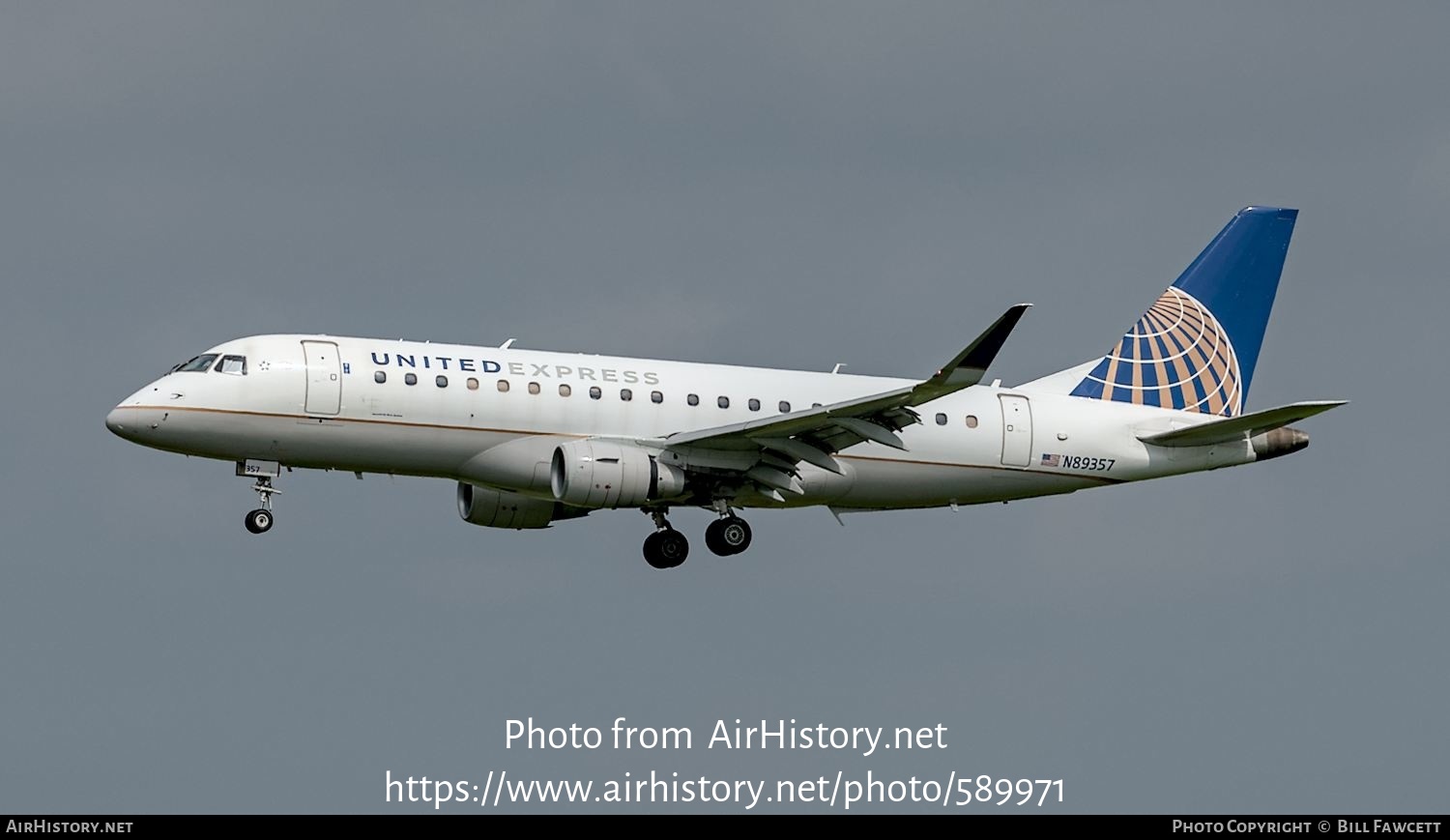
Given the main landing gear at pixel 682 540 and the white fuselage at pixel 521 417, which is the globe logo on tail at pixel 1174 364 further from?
the main landing gear at pixel 682 540

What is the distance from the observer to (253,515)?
47000 mm

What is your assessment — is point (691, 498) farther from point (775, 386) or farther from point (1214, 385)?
point (1214, 385)

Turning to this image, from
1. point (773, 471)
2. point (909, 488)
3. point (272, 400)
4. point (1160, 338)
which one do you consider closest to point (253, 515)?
point (272, 400)

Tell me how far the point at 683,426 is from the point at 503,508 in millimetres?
4970

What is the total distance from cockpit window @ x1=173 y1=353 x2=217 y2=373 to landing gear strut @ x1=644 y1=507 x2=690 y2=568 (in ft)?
31.3

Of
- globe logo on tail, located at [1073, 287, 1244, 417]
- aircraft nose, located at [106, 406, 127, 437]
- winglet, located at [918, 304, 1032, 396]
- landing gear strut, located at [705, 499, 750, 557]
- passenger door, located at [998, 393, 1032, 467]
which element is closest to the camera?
winglet, located at [918, 304, 1032, 396]

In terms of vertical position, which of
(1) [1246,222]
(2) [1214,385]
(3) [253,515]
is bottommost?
(3) [253,515]

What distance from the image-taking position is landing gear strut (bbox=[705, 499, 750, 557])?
4966 centimetres

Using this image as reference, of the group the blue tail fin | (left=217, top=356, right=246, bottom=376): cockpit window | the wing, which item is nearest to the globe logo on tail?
the blue tail fin

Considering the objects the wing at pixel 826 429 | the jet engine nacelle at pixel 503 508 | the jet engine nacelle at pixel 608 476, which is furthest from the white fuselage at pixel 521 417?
the jet engine nacelle at pixel 503 508

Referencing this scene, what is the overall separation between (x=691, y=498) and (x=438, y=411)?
5.70m

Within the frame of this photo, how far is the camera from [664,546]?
4994 cm

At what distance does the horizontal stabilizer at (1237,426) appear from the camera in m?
47.4

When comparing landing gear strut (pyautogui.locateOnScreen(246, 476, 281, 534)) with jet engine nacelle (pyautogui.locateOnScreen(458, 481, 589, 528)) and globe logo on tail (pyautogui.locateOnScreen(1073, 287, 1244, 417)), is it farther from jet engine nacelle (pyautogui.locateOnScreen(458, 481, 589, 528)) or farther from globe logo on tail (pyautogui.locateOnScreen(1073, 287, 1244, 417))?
globe logo on tail (pyautogui.locateOnScreen(1073, 287, 1244, 417))
